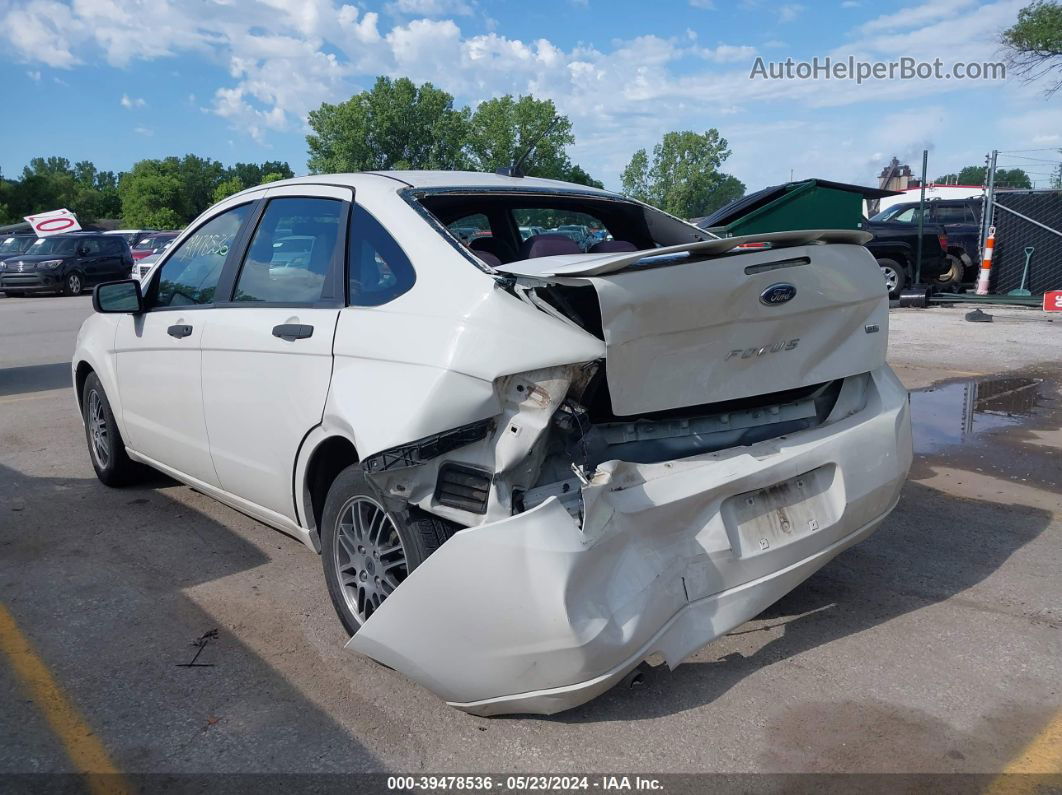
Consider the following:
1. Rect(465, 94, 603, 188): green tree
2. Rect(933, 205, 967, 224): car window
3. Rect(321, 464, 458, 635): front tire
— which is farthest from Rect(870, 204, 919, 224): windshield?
Rect(465, 94, 603, 188): green tree

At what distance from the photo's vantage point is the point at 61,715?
123 inches

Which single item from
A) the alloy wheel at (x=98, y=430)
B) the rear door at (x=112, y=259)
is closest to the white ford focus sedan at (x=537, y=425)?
the alloy wheel at (x=98, y=430)

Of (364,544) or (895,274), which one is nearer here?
(364,544)

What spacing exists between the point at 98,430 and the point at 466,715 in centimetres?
371

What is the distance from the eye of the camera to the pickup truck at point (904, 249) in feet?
52.8

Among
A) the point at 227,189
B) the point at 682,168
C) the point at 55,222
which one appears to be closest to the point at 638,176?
the point at 682,168

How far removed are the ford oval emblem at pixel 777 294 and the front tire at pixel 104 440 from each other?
398 cm

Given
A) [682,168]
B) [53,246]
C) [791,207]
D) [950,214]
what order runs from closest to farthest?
1. [791,207]
2. [950,214]
3. [53,246]
4. [682,168]

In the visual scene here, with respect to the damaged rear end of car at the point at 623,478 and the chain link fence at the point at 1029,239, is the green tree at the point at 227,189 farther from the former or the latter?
the damaged rear end of car at the point at 623,478

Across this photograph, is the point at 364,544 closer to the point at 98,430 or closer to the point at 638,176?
the point at 98,430

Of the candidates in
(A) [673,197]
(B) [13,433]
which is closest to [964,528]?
(B) [13,433]

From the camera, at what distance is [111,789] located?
2717 millimetres

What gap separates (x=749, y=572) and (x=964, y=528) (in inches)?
89.6

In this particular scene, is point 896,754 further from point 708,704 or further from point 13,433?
point 13,433
